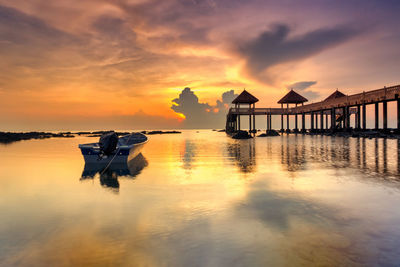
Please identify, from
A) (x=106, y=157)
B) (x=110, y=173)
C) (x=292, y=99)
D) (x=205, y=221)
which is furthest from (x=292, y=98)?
(x=205, y=221)

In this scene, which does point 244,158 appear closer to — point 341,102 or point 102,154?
point 102,154

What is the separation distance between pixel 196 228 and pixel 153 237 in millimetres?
925

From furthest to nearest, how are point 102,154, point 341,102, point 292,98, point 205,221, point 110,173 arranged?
point 292,98 → point 341,102 → point 102,154 → point 110,173 → point 205,221

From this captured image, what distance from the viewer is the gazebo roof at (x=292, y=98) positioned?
57.1 meters

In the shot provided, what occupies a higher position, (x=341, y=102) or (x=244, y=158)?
(x=341, y=102)

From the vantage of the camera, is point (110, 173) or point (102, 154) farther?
point (102, 154)

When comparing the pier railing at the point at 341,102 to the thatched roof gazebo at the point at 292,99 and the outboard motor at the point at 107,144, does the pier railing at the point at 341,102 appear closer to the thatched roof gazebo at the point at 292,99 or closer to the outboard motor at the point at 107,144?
the thatched roof gazebo at the point at 292,99

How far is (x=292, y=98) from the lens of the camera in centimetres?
5744

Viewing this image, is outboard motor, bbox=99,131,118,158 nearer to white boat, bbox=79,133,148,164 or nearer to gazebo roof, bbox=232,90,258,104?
white boat, bbox=79,133,148,164

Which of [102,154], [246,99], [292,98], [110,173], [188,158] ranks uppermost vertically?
[292,98]

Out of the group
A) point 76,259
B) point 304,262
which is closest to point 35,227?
point 76,259

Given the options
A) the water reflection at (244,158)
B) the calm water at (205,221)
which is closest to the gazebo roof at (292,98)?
the water reflection at (244,158)

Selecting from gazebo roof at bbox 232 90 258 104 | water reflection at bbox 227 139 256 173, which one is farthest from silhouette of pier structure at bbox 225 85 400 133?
water reflection at bbox 227 139 256 173

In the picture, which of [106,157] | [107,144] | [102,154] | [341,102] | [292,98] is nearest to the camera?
[107,144]
